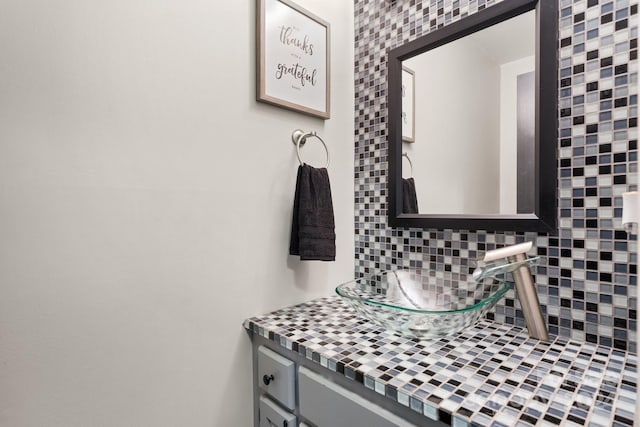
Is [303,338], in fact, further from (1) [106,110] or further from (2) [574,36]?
(2) [574,36]

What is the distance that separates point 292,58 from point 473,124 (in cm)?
66

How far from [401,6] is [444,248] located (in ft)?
3.00

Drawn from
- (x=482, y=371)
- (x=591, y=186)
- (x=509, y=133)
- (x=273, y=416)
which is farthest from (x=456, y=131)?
(x=273, y=416)

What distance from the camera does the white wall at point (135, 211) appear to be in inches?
28.2

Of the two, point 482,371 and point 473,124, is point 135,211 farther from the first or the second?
point 473,124

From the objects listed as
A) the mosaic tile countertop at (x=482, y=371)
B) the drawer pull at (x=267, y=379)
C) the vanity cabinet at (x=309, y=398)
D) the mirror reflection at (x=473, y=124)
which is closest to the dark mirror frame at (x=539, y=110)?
the mirror reflection at (x=473, y=124)

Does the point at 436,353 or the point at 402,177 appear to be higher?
A: the point at 402,177

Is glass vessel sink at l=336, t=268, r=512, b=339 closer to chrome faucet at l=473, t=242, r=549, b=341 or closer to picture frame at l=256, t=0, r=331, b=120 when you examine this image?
chrome faucet at l=473, t=242, r=549, b=341

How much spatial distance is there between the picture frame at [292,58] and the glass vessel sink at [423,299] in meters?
0.68

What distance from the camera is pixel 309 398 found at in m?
0.87

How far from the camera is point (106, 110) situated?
2.65ft

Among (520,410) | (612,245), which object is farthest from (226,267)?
(612,245)

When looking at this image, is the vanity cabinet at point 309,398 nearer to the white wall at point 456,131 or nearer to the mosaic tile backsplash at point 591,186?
the mosaic tile backsplash at point 591,186

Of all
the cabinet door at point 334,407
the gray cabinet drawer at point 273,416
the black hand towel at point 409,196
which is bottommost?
the gray cabinet drawer at point 273,416
